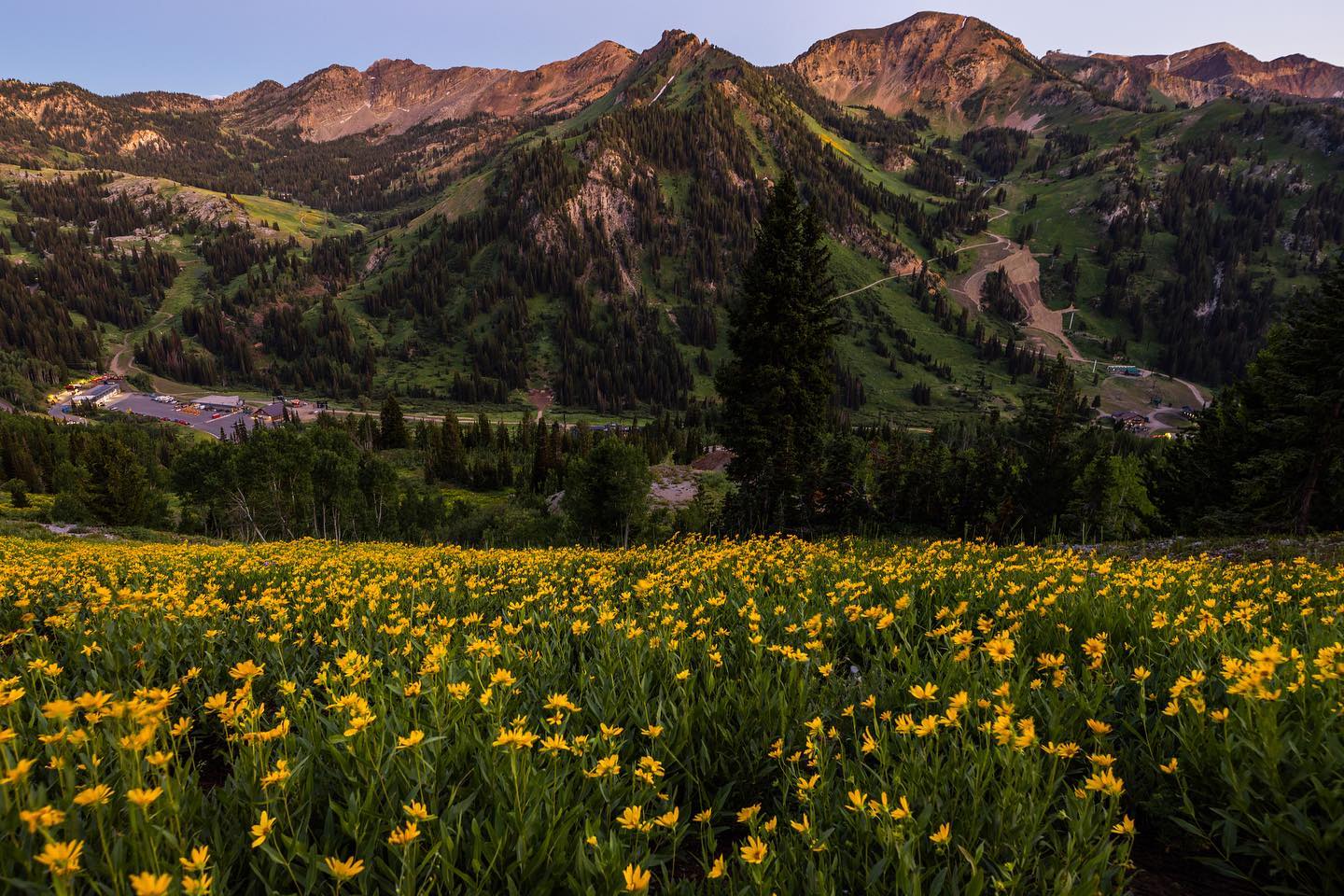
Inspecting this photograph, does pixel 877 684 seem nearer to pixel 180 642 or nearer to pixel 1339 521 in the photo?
pixel 180 642

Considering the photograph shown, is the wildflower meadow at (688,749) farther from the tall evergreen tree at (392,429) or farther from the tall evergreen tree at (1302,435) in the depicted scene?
the tall evergreen tree at (392,429)

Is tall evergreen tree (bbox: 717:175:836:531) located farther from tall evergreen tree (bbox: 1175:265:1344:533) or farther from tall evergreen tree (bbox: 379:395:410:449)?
tall evergreen tree (bbox: 379:395:410:449)

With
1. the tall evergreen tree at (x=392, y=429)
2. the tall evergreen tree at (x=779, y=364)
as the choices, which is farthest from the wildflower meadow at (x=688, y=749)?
the tall evergreen tree at (x=392, y=429)

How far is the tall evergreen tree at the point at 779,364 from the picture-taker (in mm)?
31781

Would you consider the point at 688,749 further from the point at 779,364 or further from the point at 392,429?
the point at 392,429

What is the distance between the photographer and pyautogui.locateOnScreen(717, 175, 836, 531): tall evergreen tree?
3178 centimetres

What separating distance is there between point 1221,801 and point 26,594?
11.8 metres

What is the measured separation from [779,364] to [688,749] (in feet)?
98.5

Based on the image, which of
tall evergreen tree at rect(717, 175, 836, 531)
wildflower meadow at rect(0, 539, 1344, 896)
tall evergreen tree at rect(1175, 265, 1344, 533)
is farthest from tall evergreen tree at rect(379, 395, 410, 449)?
wildflower meadow at rect(0, 539, 1344, 896)

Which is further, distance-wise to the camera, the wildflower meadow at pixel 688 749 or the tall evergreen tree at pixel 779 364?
the tall evergreen tree at pixel 779 364

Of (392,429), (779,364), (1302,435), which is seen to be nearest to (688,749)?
(779,364)

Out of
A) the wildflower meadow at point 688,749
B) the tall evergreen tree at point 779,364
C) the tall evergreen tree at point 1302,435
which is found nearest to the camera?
the wildflower meadow at point 688,749

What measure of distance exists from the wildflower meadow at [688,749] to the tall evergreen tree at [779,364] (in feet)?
84.6

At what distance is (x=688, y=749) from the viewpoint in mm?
3854
